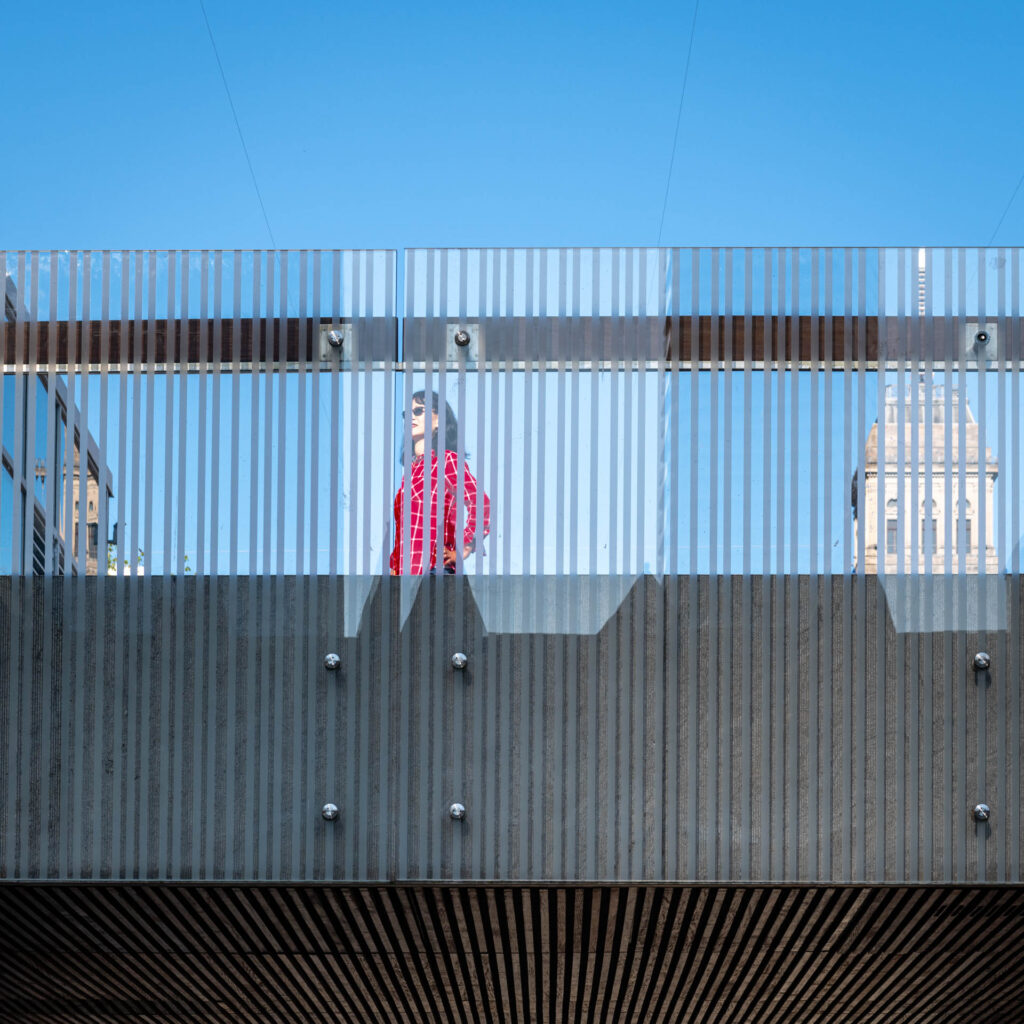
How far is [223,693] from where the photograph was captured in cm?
584

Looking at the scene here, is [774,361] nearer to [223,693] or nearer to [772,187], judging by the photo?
[223,693]

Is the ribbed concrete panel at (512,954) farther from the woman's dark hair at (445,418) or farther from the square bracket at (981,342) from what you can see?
the square bracket at (981,342)

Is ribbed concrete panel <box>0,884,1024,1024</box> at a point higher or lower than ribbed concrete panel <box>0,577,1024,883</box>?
lower

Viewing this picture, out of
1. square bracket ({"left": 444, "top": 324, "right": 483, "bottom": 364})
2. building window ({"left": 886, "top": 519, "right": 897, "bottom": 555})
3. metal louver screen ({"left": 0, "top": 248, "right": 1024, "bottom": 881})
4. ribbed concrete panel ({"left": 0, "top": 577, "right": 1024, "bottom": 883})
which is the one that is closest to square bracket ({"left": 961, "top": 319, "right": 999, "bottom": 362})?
metal louver screen ({"left": 0, "top": 248, "right": 1024, "bottom": 881})

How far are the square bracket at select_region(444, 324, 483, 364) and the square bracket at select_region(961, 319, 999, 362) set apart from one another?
2.00 m

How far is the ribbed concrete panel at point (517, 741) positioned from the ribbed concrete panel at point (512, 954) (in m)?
0.18

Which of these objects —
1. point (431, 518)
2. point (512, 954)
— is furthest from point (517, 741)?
point (512, 954)

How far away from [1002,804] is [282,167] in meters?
14.2

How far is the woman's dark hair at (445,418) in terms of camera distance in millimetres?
5961

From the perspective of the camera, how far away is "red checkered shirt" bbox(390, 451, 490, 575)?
5.89 m

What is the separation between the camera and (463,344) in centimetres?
600

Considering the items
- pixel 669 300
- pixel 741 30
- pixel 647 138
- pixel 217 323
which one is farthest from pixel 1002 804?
pixel 647 138

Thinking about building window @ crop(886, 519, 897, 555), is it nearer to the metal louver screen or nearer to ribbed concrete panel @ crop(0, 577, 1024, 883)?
the metal louver screen

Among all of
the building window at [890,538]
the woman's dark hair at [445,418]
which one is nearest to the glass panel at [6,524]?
the woman's dark hair at [445,418]
